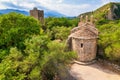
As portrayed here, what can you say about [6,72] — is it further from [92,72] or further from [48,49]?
[92,72]

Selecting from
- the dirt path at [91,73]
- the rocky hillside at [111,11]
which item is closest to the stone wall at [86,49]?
the dirt path at [91,73]

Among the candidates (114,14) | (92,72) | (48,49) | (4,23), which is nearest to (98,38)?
(92,72)

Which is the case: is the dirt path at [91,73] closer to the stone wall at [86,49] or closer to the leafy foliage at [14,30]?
the stone wall at [86,49]

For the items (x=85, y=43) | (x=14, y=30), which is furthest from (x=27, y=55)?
(x=85, y=43)

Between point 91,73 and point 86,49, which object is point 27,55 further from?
point 86,49

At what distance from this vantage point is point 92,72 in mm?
27094

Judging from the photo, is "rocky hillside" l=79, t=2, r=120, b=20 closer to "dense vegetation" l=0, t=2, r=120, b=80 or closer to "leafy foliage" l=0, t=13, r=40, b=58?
"dense vegetation" l=0, t=2, r=120, b=80

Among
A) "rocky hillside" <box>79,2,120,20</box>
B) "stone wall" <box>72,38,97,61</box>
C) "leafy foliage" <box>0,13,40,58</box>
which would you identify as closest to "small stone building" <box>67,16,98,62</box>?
"stone wall" <box>72,38,97,61</box>

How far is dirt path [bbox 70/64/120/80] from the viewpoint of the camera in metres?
25.3

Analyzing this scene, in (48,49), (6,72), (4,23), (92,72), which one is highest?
(4,23)

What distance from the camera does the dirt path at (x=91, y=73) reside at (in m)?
25.3

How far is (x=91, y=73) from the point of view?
2673cm

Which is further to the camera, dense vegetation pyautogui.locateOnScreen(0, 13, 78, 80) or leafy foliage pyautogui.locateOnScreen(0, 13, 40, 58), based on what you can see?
leafy foliage pyautogui.locateOnScreen(0, 13, 40, 58)

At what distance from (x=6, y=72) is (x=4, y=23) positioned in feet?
32.7
